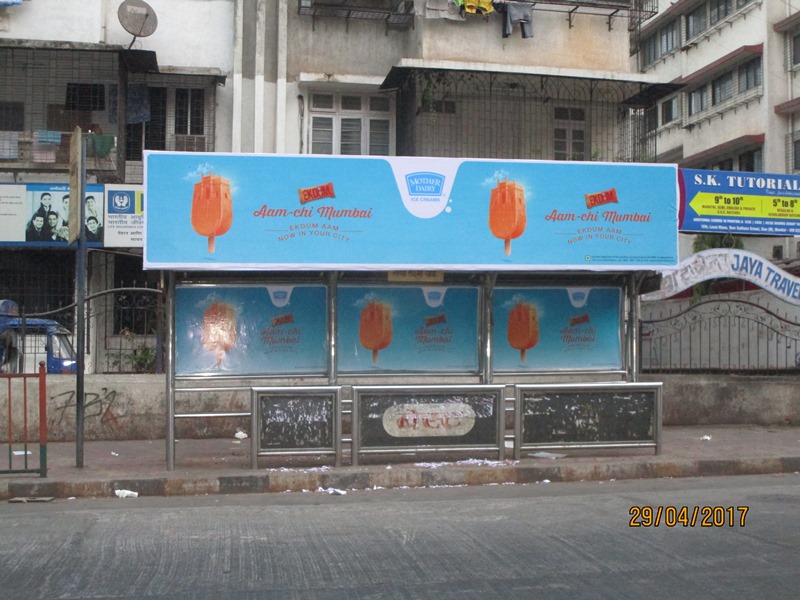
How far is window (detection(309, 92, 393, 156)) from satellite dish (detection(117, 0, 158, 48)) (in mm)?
3316

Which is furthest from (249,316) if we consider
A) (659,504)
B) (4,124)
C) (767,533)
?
(4,124)

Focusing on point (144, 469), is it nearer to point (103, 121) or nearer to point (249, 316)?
point (249, 316)

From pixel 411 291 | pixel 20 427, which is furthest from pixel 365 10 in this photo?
pixel 20 427

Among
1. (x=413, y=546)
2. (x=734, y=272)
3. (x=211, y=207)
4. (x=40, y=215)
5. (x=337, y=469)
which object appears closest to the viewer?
(x=413, y=546)

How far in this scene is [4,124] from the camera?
16781mm

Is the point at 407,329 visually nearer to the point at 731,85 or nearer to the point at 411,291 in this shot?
the point at 411,291

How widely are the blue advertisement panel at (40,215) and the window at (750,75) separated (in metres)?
20.2

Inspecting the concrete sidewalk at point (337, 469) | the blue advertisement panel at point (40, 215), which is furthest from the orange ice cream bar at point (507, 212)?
the blue advertisement panel at point (40, 215)

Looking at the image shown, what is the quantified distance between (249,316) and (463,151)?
26.2ft

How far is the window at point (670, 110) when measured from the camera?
3212 centimetres

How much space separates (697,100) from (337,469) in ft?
82.6

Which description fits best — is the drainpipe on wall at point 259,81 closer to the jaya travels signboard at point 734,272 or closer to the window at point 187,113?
the window at point 187,113

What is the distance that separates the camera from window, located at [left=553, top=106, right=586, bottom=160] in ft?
59.2
